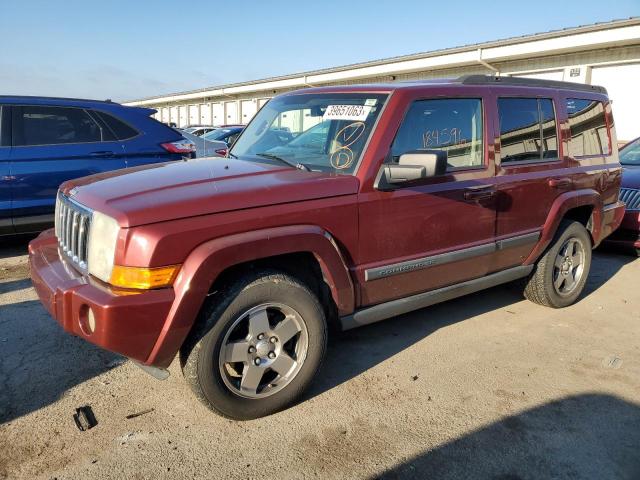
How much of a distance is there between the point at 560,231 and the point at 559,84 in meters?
1.31

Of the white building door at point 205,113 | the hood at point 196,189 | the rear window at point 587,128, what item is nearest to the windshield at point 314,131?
the hood at point 196,189

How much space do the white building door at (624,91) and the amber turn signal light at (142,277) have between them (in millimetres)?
14749

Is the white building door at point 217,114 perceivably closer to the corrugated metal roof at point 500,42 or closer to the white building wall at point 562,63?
the corrugated metal roof at point 500,42

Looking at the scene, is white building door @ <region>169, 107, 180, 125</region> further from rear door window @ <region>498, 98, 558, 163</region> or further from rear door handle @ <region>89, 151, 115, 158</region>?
rear door window @ <region>498, 98, 558, 163</region>

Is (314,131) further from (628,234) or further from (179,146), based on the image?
(628,234)

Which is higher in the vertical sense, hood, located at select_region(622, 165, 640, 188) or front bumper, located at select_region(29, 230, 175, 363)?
hood, located at select_region(622, 165, 640, 188)

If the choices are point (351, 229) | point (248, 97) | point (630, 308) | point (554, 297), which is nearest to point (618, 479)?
point (351, 229)

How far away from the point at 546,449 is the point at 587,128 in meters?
3.24

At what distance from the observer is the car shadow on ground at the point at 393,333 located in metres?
3.38

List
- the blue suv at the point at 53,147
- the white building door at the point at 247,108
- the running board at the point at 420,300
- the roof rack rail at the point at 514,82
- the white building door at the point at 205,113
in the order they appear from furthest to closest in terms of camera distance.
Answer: the white building door at the point at 205,113 < the white building door at the point at 247,108 < the blue suv at the point at 53,147 < the roof rack rail at the point at 514,82 < the running board at the point at 420,300

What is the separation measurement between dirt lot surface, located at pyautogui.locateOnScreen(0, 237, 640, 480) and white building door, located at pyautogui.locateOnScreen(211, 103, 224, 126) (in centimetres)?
3375

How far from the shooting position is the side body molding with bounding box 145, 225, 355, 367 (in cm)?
241

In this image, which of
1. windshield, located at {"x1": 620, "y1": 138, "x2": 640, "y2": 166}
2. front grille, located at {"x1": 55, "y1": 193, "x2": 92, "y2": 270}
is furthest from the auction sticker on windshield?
windshield, located at {"x1": 620, "y1": 138, "x2": 640, "y2": 166}

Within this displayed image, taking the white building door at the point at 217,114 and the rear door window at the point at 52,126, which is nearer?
the rear door window at the point at 52,126
